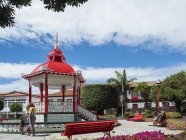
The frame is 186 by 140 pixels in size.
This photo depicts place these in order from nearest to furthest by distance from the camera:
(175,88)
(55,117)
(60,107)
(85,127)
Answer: (85,127), (55,117), (60,107), (175,88)

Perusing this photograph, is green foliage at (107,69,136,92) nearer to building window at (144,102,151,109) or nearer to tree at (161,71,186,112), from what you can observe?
building window at (144,102,151,109)

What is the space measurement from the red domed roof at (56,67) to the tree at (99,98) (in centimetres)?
2583

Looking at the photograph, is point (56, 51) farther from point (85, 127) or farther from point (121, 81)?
point (121, 81)

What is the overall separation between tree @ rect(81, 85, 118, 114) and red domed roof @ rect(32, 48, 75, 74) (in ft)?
81.6

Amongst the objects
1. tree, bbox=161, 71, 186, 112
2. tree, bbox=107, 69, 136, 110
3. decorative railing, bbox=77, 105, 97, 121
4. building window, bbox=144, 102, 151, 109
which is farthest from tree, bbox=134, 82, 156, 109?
decorative railing, bbox=77, 105, 97, 121

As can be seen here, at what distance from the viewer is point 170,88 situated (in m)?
55.8

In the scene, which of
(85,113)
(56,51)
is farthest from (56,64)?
(85,113)

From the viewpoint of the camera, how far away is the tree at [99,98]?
56094mm

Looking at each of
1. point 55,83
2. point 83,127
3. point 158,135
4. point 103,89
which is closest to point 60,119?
point 55,83

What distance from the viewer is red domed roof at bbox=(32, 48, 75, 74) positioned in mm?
29045

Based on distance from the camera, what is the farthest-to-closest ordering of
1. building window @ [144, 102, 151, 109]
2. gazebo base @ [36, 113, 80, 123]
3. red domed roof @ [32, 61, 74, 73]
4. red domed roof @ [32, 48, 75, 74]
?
building window @ [144, 102, 151, 109] < red domed roof @ [32, 48, 75, 74] < red domed roof @ [32, 61, 74, 73] < gazebo base @ [36, 113, 80, 123]

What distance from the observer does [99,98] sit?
56.1m

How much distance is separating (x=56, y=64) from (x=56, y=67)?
0.64 metres

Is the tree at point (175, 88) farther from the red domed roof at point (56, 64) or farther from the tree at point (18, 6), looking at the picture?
the tree at point (18, 6)
